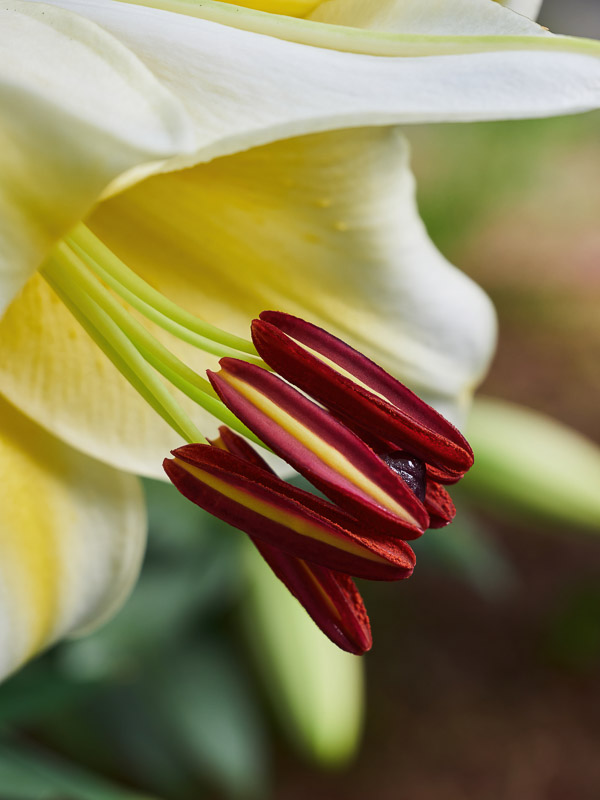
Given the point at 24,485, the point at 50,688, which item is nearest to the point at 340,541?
the point at 24,485

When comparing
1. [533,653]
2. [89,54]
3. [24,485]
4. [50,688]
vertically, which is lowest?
[533,653]

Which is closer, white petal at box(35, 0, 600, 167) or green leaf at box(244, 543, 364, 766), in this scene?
white petal at box(35, 0, 600, 167)

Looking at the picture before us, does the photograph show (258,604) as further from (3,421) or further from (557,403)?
(557,403)

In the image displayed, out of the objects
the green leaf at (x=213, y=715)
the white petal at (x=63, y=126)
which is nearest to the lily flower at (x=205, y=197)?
the white petal at (x=63, y=126)

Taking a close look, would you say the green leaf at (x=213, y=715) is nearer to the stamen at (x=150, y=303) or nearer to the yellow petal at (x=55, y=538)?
the yellow petal at (x=55, y=538)

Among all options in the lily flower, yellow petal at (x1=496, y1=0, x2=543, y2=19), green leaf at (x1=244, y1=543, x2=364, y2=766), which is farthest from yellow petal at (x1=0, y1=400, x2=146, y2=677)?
green leaf at (x1=244, y1=543, x2=364, y2=766)

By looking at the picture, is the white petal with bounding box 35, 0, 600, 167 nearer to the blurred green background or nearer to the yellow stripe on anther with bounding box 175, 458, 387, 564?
the yellow stripe on anther with bounding box 175, 458, 387, 564

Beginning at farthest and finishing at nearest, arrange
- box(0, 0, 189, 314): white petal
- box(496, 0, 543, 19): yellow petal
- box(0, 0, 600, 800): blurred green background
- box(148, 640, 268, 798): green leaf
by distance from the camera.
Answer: box(148, 640, 268, 798): green leaf
box(0, 0, 600, 800): blurred green background
box(496, 0, 543, 19): yellow petal
box(0, 0, 189, 314): white petal
